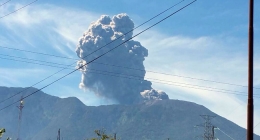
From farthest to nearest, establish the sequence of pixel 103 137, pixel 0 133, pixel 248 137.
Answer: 1. pixel 103 137
2. pixel 0 133
3. pixel 248 137

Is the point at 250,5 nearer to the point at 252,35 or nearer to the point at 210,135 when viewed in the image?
the point at 252,35

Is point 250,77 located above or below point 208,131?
below

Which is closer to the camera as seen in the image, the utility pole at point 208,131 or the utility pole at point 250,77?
the utility pole at point 250,77

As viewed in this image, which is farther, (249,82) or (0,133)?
(0,133)

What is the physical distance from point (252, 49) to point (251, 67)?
95 cm

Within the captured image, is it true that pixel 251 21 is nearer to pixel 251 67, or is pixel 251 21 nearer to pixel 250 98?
pixel 251 67

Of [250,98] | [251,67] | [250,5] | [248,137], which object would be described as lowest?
[248,137]

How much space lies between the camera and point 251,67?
24547 mm

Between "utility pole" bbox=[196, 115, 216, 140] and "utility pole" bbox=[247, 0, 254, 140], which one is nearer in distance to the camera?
"utility pole" bbox=[247, 0, 254, 140]

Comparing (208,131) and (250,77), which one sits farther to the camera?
(208,131)

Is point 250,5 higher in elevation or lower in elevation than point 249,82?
higher

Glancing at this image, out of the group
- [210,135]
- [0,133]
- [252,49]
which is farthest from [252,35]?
[210,135]

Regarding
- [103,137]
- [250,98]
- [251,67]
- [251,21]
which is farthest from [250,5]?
[103,137]

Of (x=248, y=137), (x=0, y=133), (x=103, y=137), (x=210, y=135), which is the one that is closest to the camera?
(x=248, y=137)
